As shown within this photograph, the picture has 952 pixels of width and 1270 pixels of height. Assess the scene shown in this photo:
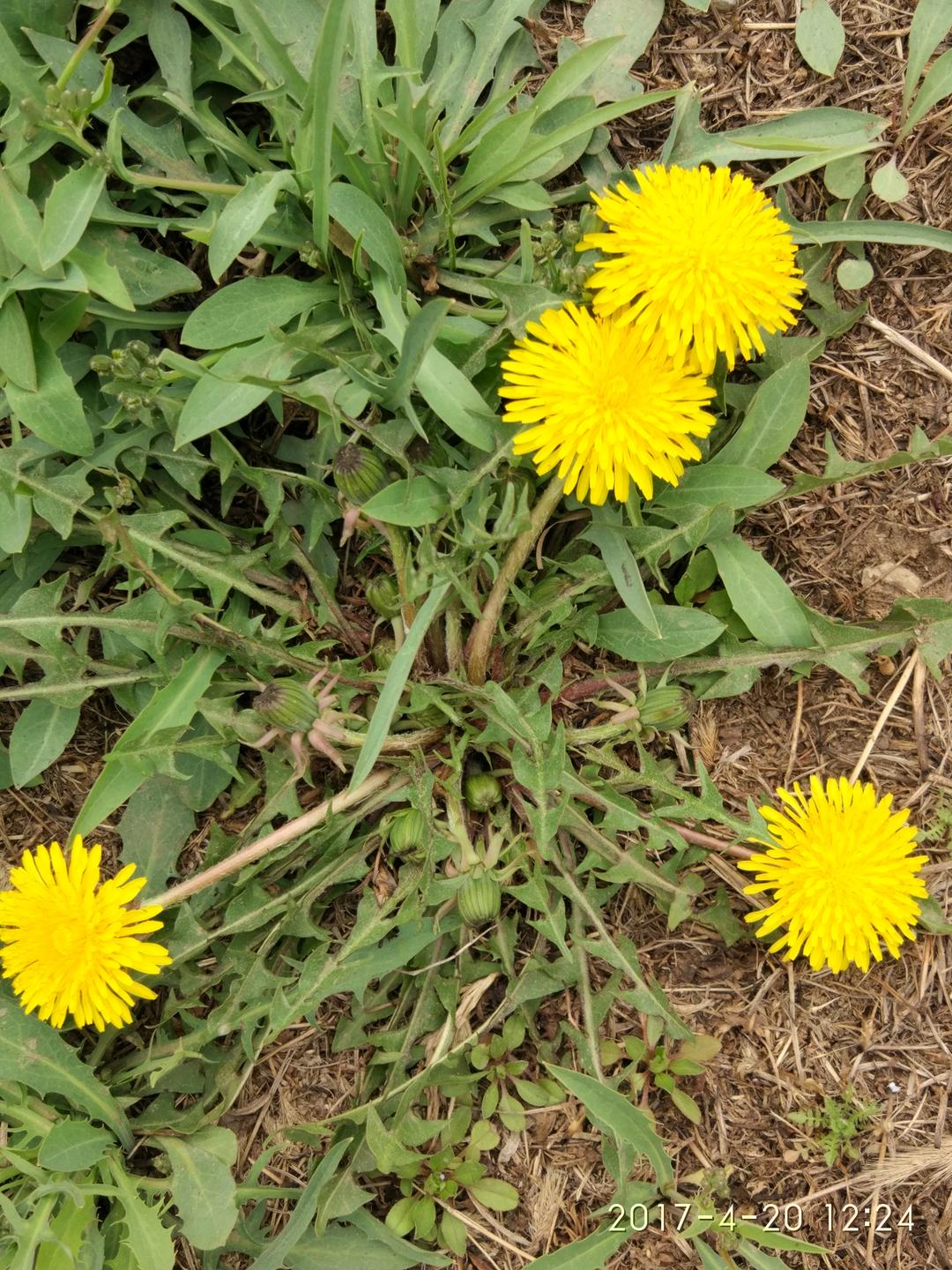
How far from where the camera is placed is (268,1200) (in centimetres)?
206

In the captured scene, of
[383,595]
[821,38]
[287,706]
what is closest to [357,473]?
[383,595]

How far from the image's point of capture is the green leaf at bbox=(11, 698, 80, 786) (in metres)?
1.95

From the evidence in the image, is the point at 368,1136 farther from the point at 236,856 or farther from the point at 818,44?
the point at 818,44

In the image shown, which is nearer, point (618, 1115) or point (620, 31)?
point (618, 1115)

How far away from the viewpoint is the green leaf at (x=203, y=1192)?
1.77 metres

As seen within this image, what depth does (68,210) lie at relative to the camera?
1687 mm

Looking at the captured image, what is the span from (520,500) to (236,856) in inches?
33.3

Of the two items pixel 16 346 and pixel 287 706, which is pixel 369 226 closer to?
pixel 16 346

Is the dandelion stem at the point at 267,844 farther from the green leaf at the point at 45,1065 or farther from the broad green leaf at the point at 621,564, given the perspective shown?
the broad green leaf at the point at 621,564

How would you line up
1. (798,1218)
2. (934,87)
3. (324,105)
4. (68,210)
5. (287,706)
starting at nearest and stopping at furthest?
(324,105) → (287,706) → (68,210) → (934,87) → (798,1218)

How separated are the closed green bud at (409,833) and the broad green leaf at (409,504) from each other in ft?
1.79

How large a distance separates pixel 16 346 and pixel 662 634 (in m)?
1.34

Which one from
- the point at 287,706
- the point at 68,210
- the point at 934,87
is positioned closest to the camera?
the point at 287,706

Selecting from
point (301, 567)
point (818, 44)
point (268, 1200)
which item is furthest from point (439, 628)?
point (818, 44)
